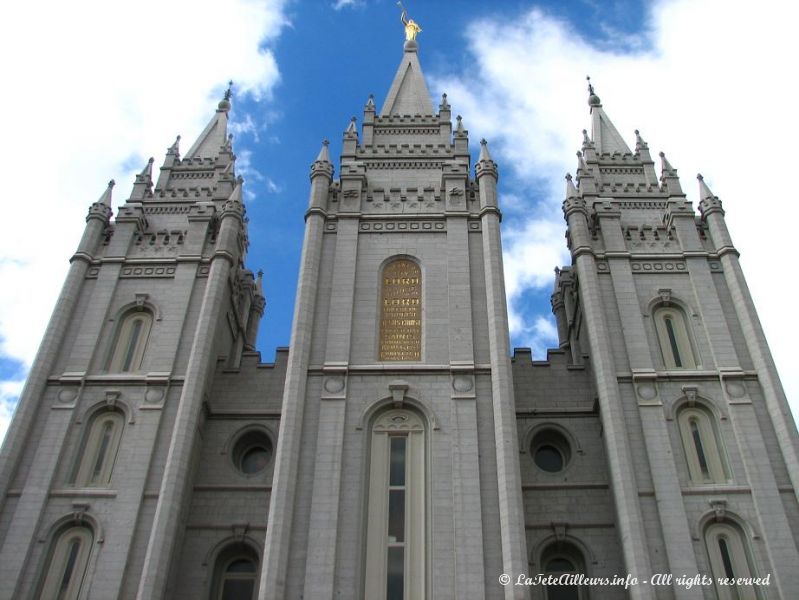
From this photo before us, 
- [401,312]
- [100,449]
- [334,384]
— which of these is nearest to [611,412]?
[401,312]

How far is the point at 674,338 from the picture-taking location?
27.0 meters

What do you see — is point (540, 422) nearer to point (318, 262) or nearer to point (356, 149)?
point (318, 262)

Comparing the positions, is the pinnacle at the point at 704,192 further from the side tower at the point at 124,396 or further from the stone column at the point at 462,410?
the side tower at the point at 124,396

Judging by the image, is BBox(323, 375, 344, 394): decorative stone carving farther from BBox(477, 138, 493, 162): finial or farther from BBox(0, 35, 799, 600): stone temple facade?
BBox(477, 138, 493, 162): finial

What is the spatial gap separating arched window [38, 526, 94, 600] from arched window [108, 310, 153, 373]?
571 cm

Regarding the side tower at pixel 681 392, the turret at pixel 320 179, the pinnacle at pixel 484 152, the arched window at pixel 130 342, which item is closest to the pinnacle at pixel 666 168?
the side tower at pixel 681 392

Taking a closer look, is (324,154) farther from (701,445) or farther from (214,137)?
(701,445)

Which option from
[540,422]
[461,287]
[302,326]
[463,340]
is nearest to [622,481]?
[540,422]

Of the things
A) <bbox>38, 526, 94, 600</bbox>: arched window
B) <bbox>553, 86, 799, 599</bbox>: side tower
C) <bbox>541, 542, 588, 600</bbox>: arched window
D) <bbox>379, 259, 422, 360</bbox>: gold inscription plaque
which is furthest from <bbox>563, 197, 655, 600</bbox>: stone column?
<bbox>38, 526, 94, 600</bbox>: arched window

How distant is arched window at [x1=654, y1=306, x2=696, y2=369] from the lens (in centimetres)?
2631

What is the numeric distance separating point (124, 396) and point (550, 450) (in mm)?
13334

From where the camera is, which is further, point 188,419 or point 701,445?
point 188,419

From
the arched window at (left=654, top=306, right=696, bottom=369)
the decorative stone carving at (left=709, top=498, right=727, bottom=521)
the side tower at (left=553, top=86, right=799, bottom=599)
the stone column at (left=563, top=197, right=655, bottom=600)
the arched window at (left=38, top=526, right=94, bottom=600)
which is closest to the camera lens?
the stone column at (left=563, top=197, right=655, bottom=600)

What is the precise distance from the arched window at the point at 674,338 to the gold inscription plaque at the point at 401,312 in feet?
25.8
